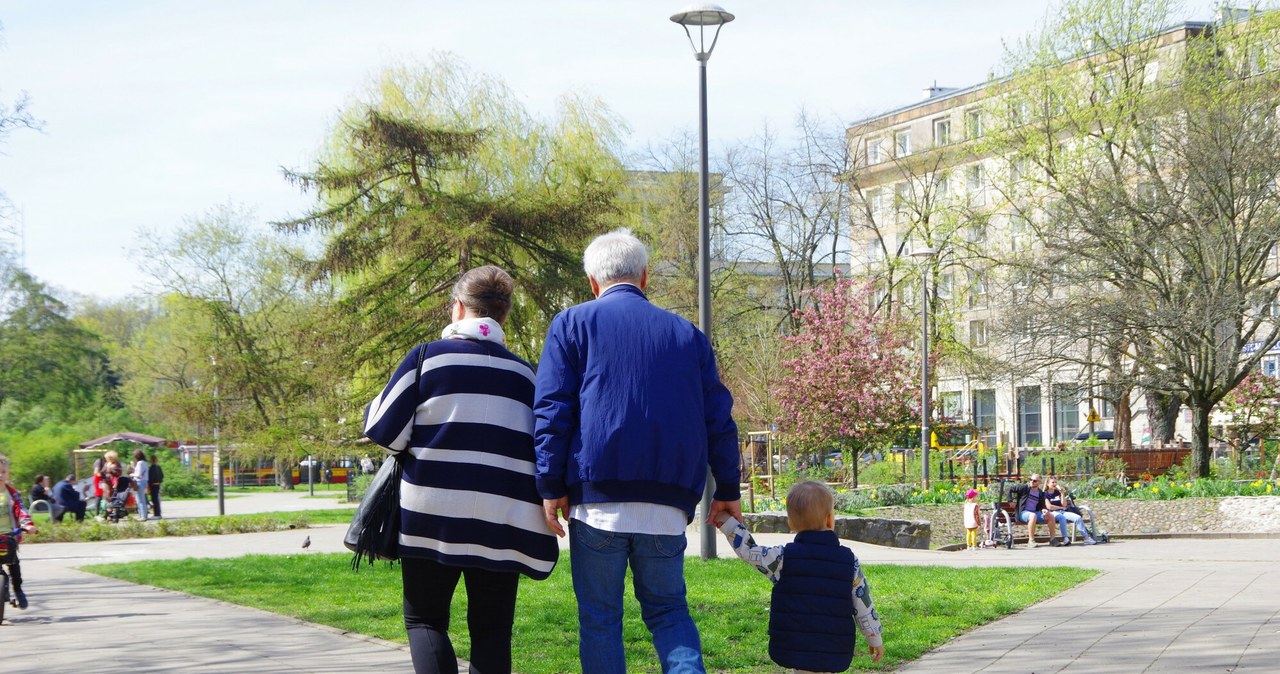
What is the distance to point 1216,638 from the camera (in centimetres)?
782

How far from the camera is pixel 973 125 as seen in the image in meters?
38.4

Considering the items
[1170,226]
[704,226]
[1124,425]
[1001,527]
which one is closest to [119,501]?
[1001,527]

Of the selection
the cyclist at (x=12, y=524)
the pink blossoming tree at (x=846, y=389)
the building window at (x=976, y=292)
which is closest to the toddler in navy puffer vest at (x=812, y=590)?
the cyclist at (x=12, y=524)

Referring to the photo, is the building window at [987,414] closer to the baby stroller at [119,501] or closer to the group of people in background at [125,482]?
the group of people in background at [125,482]

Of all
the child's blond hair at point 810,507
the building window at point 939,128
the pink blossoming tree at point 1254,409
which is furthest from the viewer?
the building window at point 939,128

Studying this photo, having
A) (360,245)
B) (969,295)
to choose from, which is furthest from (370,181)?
(969,295)

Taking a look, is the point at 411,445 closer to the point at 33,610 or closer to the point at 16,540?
the point at 16,540

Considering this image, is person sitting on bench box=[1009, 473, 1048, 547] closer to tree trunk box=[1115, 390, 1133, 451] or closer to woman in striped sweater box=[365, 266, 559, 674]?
woman in striped sweater box=[365, 266, 559, 674]

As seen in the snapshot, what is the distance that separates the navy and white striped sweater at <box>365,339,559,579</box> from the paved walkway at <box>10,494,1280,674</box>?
2.53m

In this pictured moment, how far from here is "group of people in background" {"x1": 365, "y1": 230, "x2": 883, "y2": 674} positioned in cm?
438

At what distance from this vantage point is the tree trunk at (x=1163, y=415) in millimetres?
32406

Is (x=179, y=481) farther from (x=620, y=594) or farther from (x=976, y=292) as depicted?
(x=620, y=594)

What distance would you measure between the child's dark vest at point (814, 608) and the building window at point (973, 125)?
112ft

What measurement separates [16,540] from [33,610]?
1.10 metres
